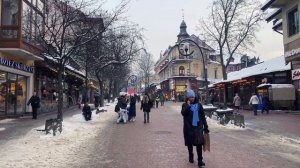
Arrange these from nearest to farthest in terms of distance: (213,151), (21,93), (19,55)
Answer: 1. (213,151)
2. (19,55)
3. (21,93)

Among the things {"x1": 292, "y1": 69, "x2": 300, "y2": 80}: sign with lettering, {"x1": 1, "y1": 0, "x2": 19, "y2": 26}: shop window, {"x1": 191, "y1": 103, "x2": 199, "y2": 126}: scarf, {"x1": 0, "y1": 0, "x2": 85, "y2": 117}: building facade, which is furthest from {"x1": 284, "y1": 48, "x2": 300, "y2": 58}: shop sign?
{"x1": 1, "y1": 0, "x2": 19, "y2": 26}: shop window

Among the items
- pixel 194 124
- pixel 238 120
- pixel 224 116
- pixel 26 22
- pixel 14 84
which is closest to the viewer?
pixel 194 124

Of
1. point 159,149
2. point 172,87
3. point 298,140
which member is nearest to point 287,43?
point 298,140

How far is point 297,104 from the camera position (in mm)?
31344

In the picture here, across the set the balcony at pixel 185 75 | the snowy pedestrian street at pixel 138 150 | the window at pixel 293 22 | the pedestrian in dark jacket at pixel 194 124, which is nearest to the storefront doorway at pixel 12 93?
the snowy pedestrian street at pixel 138 150

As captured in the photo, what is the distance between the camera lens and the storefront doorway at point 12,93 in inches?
879

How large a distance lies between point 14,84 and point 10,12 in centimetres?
450

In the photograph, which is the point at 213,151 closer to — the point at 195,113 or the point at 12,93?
the point at 195,113

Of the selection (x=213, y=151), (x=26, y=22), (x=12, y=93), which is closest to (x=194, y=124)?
(x=213, y=151)

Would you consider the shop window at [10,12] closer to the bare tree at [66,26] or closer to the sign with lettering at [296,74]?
the bare tree at [66,26]

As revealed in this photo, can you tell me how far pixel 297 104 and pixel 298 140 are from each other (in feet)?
62.6

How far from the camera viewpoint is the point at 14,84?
78.8 ft

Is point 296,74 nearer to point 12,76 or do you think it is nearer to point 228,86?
point 228,86

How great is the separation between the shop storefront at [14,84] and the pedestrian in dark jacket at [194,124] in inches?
605
